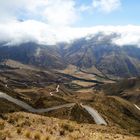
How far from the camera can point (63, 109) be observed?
9412cm

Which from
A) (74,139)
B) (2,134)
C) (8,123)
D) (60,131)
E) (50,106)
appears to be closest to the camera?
(2,134)

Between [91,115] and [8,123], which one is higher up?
[8,123]

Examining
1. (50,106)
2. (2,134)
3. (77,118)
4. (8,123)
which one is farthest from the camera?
(50,106)

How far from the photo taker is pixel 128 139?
27.3 m

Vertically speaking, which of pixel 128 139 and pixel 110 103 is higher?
pixel 128 139

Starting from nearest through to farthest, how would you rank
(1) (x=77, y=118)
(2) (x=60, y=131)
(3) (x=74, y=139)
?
(3) (x=74, y=139)
(2) (x=60, y=131)
(1) (x=77, y=118)

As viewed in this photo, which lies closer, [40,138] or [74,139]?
[40,138]

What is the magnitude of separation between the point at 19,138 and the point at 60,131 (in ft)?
18.8

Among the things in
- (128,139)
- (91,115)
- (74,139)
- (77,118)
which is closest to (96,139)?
(74,139)

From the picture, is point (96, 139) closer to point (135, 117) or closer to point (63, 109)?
point (63, 109)

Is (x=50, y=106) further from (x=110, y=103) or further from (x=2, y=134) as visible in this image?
(x=2, y=134)

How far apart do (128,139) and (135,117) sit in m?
124

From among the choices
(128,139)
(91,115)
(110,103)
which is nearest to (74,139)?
(128,139)

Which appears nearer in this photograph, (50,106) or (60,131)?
(60,131)
